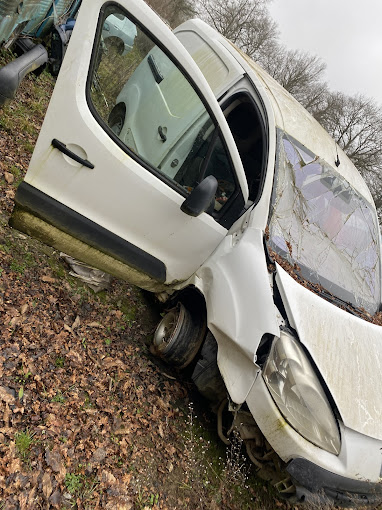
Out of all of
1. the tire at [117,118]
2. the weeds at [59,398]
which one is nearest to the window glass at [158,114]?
the tire at [117,118]

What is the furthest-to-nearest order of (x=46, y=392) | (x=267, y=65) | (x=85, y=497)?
1. (x=267, y=65)
2. (x=46, y=392)
3. (x=85, y=497)

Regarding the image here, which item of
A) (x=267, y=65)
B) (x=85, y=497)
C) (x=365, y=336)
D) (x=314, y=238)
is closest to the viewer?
(x=85, y=497)

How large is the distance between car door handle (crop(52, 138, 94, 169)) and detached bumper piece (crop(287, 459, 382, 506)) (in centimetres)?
222

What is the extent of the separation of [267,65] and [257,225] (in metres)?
31.2

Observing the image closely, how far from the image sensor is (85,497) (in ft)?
6.77

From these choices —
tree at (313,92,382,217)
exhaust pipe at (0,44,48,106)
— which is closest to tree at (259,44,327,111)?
tree at (313,92,382,217)

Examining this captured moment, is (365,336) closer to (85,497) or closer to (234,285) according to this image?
(234,285)

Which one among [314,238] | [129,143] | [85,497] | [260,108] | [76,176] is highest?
[260,108]

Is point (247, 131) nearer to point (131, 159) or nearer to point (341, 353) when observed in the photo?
point (131, 159)

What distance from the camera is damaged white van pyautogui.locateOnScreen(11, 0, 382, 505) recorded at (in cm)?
223

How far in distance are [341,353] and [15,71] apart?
4.04 meters

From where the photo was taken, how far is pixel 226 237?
9.53 feet

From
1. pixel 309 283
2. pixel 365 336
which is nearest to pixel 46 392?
pixel 309 283

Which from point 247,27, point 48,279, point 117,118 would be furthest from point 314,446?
point 247,27
